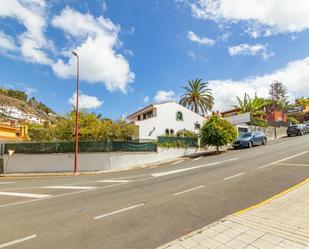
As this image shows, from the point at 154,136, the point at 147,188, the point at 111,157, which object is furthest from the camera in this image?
the point at 154,136

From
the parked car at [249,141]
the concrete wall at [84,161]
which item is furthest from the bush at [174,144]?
the parked car at [249,141]

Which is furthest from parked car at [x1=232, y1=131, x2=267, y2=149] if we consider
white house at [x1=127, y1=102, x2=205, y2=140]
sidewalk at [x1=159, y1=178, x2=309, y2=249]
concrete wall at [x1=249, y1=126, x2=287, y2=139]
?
sidewalk at [x1=159, y1=178, x2=309, y2=249]

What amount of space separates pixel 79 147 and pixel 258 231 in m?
21.4

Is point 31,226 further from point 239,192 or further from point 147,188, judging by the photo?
point 239,192

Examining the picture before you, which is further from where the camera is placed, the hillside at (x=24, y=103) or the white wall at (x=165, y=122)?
the hillside at (x=24, y=103)

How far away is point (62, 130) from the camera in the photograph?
3012 cm

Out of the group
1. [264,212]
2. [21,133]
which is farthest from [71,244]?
[21,133]

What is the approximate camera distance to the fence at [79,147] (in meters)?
23.9

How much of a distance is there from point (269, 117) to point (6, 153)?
185ft

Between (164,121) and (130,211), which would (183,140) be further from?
(130,211)

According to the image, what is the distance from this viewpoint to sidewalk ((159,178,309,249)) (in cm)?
456

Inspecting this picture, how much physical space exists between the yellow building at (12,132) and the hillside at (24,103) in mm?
79812

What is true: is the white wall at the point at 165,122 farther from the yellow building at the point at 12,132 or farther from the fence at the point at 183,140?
the yellow building at the point at 12,132

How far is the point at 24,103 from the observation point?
450 feet
